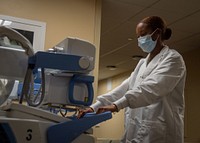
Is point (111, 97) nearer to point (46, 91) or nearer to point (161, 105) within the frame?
point (161, 105)

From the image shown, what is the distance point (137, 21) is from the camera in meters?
3.47

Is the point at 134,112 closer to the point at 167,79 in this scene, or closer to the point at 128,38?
the point at 167,79

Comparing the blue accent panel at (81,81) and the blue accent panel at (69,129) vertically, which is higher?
the blue accent panel at (81,81)

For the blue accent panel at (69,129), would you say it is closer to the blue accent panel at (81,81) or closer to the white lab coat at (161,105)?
the blue accent panel at (81,81)

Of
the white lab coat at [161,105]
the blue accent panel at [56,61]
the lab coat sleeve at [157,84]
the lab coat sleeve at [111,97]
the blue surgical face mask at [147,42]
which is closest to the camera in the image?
the blue accent panel at [56,61]

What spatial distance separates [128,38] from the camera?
413 centimetres

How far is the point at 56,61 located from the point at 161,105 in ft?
2.94

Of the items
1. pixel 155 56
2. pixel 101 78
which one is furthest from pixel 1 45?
pixel 101 78

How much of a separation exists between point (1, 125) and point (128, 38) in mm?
3391

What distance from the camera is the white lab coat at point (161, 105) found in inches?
63.8

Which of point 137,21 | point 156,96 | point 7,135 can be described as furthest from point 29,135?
point 137,21

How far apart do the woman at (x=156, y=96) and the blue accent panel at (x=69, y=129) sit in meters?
0.48

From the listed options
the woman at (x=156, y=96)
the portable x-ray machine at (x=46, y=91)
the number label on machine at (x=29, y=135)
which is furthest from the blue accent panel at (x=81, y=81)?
the woman at (x=156, y=96)

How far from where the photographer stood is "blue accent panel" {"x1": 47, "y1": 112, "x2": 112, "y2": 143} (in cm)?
95
